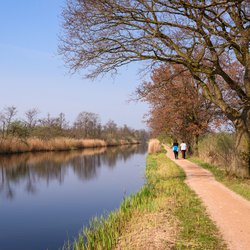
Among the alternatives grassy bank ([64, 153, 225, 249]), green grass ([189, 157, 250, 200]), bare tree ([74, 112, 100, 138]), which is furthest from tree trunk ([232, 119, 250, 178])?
bare tree ([74, 112, 100, 138])

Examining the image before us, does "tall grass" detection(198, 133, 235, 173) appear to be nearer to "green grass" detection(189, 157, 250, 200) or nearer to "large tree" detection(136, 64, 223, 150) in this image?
"large tree" detection(136, 64, 223, 150)

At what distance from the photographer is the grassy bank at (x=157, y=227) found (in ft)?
22.8

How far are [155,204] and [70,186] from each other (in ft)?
41.0

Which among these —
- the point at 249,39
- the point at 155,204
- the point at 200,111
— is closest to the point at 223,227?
the point at 155,204

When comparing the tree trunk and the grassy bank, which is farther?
the tree trunk

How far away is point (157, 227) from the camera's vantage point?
26.2 ft

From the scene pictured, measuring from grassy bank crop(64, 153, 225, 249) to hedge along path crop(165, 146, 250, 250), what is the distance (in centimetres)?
24

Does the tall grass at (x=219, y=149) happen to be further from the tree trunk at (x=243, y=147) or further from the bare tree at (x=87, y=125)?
the bare tree at (x=87, y=125)

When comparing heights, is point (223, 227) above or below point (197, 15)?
below

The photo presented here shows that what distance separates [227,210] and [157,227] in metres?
2.59

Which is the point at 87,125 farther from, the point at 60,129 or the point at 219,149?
the point at 219,149

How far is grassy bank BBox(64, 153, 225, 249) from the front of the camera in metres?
6.95

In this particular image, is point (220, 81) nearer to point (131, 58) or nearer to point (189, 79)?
point (189, 79)

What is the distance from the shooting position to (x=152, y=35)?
528 inches
